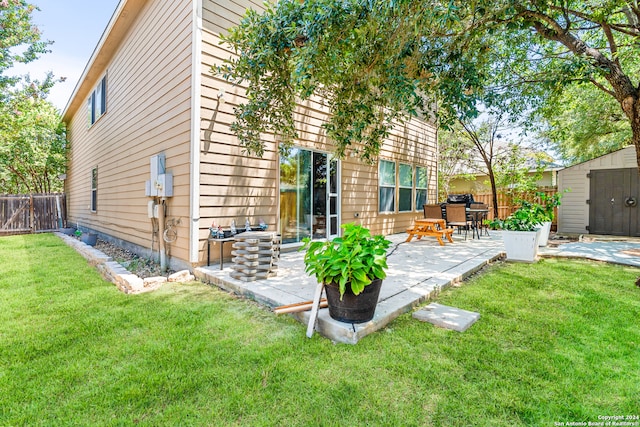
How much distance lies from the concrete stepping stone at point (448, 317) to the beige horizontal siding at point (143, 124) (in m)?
3.33

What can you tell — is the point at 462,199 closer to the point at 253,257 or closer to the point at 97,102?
the point at 253,257

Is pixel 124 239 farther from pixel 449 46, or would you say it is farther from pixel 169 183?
pixel 449 46

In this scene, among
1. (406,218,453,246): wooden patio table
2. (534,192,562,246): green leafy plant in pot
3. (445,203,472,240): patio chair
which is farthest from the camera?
(445,203,472,240): patio chair

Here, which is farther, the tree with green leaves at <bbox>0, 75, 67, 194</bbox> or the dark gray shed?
the tree with green leaves at <bbox>0, 75, 67, 194</bbox>

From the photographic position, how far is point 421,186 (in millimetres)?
9453

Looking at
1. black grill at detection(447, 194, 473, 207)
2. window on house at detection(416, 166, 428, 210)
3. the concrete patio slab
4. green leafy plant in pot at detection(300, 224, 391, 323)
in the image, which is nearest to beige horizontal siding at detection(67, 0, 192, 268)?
the concrete patio slab

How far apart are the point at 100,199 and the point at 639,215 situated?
14671 mm

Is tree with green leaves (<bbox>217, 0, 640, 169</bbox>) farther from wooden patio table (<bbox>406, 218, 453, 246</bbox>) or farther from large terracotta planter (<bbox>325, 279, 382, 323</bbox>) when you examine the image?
wooden patio table (<bbox>406, 218, 453, 246</bbox>)

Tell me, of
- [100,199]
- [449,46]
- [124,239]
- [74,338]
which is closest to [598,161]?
[449,46]

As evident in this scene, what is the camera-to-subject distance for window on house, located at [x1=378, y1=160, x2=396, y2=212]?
780cm

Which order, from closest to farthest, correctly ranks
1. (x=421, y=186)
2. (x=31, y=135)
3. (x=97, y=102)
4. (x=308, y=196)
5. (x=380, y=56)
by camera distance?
(x=380, y=56) → (x=308, y=196) → (x=97, y=102) → (x=421, y=186) → (x=31, y=135)

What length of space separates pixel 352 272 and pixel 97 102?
33.9ft

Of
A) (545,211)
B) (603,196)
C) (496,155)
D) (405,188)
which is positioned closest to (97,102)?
(405,188)

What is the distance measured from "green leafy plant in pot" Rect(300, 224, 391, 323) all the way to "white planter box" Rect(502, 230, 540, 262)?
385cm
